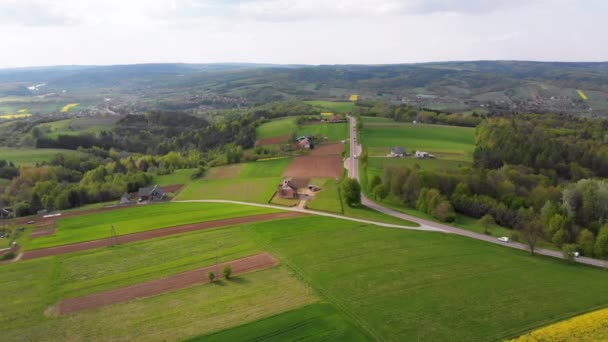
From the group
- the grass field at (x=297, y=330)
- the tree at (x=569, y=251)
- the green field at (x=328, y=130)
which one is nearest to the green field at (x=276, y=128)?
the green field at (x=328, y=130)

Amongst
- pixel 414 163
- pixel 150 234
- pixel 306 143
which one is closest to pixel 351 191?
pixel 414 163

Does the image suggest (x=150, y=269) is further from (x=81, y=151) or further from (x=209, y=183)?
(x=81, y=151)

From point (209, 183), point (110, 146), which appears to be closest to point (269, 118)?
point (110, 146)

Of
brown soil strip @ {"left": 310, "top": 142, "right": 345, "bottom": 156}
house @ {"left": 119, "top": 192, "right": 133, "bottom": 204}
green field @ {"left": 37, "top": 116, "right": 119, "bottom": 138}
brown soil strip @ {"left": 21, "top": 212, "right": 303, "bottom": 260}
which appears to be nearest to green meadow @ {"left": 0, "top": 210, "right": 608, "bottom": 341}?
brown soil strip @ {"left": 21, "top": 212, "right": 303, "bottom": 260}

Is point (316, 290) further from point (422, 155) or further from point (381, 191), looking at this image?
point (422, 155)

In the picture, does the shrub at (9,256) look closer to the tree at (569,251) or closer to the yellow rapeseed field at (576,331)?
the yellow rapeseed field at (576,331)

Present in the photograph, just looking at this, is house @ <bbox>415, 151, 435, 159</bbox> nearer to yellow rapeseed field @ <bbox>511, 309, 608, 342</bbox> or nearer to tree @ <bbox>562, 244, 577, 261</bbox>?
tree @ <bbox>562, 244, 577, 261</bbox>
